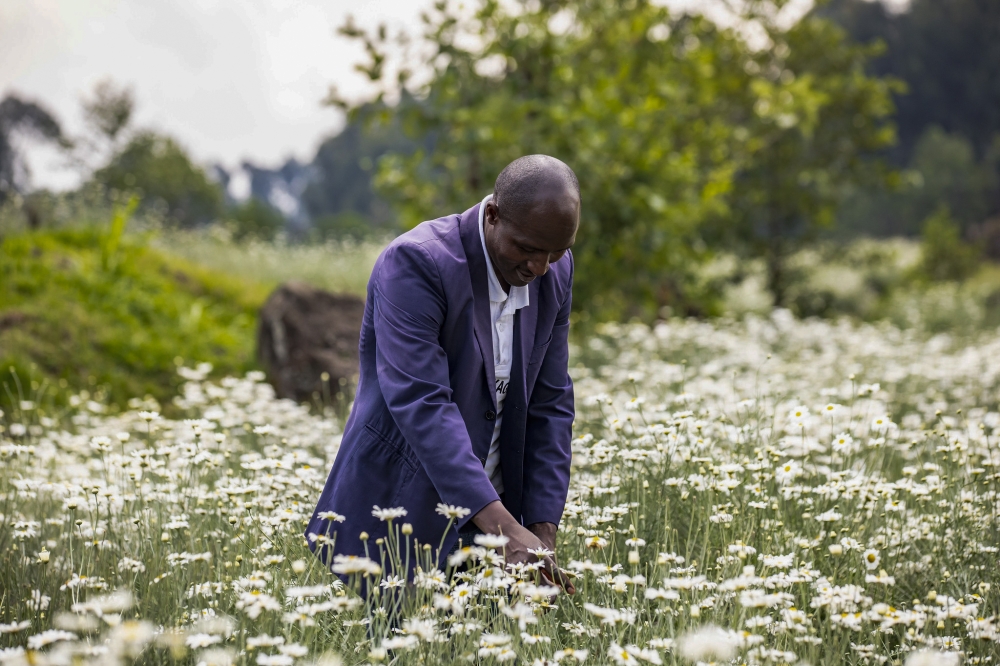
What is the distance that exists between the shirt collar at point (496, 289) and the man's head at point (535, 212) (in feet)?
0.48

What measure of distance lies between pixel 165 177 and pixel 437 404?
161 feet

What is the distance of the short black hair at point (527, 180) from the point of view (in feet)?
8.37

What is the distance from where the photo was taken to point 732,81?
10953 millimetres

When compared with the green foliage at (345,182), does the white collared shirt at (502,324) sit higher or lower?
lower

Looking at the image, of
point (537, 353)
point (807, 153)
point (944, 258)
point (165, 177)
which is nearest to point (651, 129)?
point (537, 353)

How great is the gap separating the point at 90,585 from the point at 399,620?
934 mm

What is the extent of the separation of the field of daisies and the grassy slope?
311cm

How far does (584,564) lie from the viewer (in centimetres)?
258

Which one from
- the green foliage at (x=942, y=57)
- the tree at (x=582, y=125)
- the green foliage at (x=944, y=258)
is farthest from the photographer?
the green foliage at (x=942, y=57)

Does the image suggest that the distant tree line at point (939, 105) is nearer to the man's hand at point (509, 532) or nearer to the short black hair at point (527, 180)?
the short black hair at point (527, 180)

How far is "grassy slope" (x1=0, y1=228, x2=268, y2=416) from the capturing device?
7996 mm

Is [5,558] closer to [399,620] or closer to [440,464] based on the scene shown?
[399,620]

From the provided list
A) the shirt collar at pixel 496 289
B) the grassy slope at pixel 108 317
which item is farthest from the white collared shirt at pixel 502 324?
the grassy slope at pixel 108 317

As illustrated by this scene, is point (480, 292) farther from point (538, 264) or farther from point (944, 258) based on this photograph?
point (944, 258)
